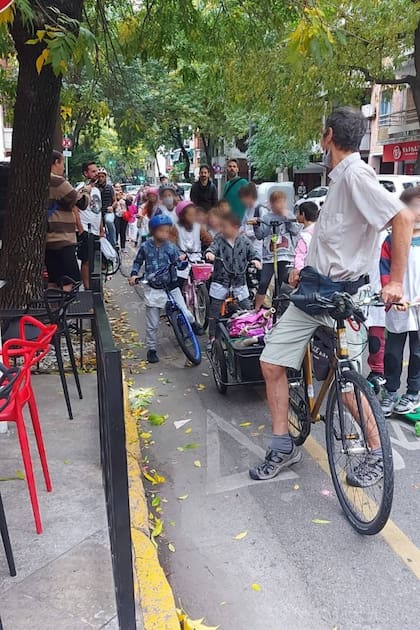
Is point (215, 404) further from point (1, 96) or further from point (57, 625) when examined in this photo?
point (1, 96)

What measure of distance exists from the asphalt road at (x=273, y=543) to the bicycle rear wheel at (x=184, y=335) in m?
1.64

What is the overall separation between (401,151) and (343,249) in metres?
26.9

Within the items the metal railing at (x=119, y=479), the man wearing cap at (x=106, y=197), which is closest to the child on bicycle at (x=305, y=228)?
the metal railing at (x=119, y=479)

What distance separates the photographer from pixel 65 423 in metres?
4.58

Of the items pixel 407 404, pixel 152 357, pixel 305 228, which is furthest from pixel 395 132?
pixel 407 404

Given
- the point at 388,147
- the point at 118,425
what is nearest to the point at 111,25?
the point at 118,425

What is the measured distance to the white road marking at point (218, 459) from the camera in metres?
4.02

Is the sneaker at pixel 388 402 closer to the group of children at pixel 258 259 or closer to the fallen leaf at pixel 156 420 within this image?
the group of children at pixel 258 259

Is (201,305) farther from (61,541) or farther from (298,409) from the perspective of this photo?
(61,541)

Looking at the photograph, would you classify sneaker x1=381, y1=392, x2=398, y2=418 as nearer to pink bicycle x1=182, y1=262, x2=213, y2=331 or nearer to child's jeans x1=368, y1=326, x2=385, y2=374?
child's jeans x1=368, y1=326, x2=385, y2=374

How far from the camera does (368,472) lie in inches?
134

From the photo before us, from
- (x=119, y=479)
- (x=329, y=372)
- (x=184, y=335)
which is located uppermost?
(x=119, y=479)

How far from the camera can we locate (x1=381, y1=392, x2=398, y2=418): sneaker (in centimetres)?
500

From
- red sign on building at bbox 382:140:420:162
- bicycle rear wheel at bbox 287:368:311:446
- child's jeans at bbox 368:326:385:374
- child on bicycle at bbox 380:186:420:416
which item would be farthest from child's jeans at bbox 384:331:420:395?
red sign on building at bbox 382:140:420:162
